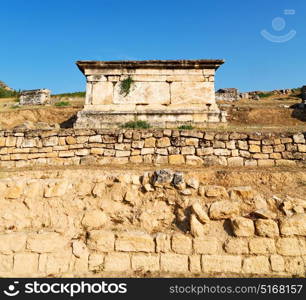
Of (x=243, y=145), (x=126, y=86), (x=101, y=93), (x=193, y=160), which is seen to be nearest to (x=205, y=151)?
(x=193, y=160)

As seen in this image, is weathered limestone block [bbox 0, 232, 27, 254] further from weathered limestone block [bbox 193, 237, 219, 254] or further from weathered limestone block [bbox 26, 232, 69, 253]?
weathered limestone block [bbox 193, 237, 219, 254]

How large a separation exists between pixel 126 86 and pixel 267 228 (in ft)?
25.5

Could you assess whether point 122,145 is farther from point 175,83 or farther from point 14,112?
point 14,112

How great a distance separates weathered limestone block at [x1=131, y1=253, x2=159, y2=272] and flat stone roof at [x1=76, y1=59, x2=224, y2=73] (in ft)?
26.4

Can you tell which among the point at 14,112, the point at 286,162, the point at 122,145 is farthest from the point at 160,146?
the point at 14,112

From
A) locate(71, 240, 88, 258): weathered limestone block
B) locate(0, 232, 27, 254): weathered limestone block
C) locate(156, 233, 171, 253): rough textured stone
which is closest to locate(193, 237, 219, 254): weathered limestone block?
locate(156, 233, 171, 253): rough textured stone

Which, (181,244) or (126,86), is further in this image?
(126,86)

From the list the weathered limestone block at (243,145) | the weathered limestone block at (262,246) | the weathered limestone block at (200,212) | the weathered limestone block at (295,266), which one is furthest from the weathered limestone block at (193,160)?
the weathered limestone block at (295,266)

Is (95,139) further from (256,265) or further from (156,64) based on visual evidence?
(156,64)

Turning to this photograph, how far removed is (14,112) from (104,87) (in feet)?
23.9

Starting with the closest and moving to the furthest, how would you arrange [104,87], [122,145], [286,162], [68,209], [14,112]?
[68,209], [286,162], [122,145], [104,87], [14,112]

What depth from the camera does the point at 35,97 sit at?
16.9m

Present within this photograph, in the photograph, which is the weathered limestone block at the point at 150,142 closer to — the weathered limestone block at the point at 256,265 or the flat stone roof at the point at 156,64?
the weathered limestone block at the point at 256,265

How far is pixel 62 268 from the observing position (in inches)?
149
